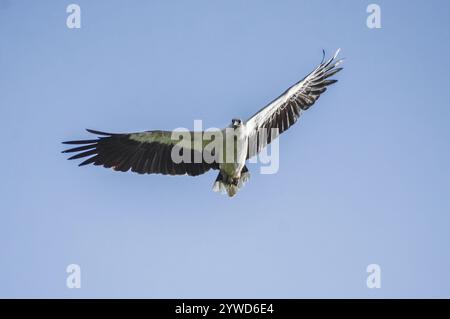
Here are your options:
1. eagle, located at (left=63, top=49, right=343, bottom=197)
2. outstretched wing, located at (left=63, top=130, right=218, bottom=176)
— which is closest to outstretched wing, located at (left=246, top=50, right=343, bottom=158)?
eagle, located at (left=63, top=49, right=343, bottom=197)

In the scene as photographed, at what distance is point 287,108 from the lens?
11328 millimetres

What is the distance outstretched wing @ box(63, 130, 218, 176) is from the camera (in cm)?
1111

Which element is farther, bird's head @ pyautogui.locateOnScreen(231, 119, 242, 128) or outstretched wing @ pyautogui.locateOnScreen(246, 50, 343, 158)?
outstretched wing @ pyautogui.locateOnScreen(246, 50, 343, 158)

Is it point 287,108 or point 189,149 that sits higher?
point 287,108

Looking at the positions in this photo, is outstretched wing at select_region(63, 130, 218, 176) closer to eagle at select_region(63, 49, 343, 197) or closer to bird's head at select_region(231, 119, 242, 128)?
eagle at select_region(63, 49, 343, 197)

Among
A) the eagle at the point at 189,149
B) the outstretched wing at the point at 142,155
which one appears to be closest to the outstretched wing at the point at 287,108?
the eagle at the point at 189,149

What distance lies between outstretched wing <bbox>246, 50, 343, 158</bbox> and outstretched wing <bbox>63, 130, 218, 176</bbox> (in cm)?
102

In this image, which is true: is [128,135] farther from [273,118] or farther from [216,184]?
[273,118]

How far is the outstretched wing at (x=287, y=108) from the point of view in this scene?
1074cm

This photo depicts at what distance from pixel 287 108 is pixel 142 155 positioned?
9.69 ft

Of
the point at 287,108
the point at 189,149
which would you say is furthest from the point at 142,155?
the point at 287,108

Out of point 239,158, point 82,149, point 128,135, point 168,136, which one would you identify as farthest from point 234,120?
point 82,149

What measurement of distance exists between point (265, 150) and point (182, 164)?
1.62m

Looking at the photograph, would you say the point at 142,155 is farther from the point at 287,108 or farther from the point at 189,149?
the point at 287,108
